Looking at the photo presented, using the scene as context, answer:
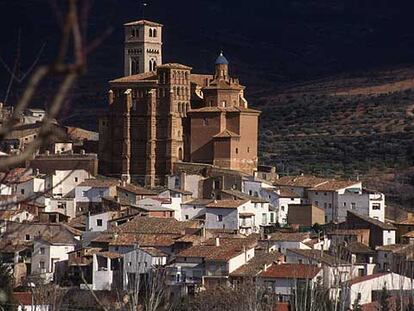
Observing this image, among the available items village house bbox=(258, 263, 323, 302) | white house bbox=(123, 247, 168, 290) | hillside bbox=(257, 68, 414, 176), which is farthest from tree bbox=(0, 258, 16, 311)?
hillside bbox=(257, 68, 414, 176)

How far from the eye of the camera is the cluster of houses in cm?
5028

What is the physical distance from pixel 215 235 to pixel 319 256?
19.6 ft

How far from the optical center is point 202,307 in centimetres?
4350

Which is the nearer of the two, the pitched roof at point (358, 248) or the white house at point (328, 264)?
the white house at point (328, 264)

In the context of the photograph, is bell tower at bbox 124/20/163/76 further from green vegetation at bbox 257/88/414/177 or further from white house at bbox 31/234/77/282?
white house at bbox 31/234/77/282

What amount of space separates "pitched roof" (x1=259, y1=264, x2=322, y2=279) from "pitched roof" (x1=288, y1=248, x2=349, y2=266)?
63cm

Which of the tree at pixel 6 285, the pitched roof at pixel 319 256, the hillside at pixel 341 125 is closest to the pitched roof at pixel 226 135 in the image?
the hillside at pixel 341 125

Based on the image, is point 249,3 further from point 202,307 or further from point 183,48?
point 202,307

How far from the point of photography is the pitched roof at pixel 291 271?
48594mm

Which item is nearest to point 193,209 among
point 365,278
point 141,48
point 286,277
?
point 286,277

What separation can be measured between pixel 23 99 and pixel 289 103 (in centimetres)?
10178

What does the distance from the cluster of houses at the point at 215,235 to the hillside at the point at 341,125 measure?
14.9 m

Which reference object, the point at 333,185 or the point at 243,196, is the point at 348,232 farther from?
the point at 333,185

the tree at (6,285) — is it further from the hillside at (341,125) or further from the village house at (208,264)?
the hillside at (341,125)
